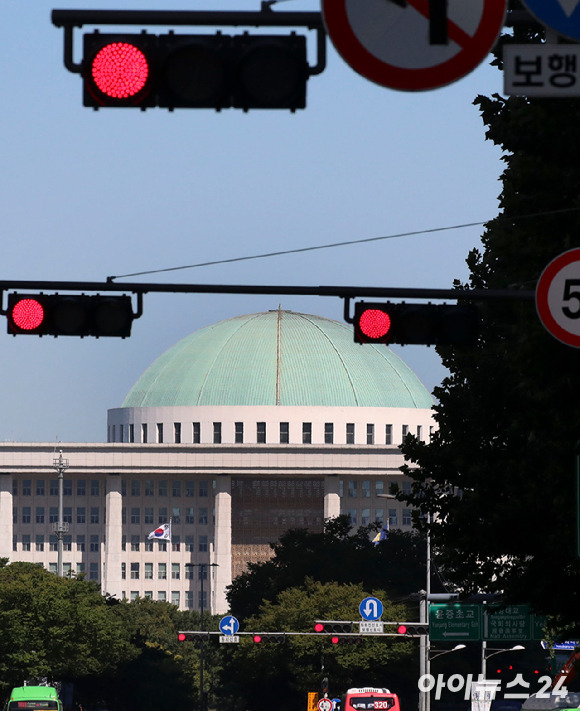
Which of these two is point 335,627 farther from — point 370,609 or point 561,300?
point 561,300

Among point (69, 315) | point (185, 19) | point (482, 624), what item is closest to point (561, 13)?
point (185, 19)

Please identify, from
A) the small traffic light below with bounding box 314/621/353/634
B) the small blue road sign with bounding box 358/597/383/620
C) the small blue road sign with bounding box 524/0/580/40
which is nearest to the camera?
the small blue road sign with bounding box 524/0/580/40

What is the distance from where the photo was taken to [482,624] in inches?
2124

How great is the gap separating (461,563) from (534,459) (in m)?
5.46

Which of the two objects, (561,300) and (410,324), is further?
(410,324)

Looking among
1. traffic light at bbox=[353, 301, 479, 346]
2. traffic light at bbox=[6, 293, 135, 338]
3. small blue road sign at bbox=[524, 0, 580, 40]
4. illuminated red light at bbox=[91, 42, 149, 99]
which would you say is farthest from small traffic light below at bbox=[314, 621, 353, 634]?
small blue road sign at bbox=[524, 0, 580, 40]

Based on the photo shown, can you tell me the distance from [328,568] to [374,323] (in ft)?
323

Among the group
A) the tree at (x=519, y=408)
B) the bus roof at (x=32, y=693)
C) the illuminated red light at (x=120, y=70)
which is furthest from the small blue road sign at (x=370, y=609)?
the illuminated red light at (x=120, y=70)

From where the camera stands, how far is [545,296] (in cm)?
1449

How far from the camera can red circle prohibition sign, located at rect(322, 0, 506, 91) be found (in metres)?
8.63

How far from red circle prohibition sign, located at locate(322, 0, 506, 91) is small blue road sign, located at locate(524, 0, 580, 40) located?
0.48m

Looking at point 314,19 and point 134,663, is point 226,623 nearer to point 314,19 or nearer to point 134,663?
point 134,663

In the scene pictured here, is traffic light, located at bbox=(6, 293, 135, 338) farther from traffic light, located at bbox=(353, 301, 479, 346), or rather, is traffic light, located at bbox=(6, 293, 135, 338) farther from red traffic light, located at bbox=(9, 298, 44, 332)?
traffic light, located at bbox=(353, 301, 479, 346)

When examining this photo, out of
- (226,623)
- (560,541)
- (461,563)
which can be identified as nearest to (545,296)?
(560,541)
